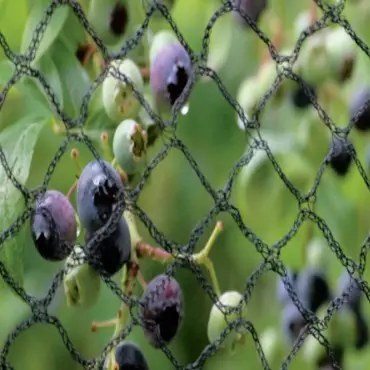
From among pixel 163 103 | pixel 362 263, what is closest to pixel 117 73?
pixel 163 103

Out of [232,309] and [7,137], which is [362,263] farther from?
[7,137]

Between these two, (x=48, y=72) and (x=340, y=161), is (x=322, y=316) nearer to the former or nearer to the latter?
(x=340, y=161)

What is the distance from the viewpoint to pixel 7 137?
414mm

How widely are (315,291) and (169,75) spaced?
8.6 inches

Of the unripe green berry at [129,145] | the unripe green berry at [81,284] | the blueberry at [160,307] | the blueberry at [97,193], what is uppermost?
the unripe green berry at [129,145]

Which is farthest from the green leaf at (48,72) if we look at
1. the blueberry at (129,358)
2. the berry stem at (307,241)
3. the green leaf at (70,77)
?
the berry stem at (307,241)

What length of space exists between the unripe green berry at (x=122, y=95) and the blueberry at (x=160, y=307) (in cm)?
8

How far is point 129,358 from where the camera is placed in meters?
0.39

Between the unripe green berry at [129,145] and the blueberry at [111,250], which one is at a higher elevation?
the unripe green berry at [129,145]

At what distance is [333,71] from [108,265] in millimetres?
253

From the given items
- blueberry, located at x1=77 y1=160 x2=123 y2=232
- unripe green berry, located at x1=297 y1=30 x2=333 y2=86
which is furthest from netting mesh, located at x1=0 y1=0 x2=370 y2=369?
unripe green berry, located at x1=297 y1=30 x2=333 y2=86

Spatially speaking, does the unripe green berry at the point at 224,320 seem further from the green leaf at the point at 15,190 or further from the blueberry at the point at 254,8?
the blueberry at the point at 254,8

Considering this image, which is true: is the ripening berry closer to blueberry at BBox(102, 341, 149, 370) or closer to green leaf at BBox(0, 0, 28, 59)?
green leaf at BBox(0, 0, 28, 59)

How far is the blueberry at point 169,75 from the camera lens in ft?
1.32
